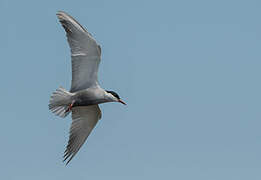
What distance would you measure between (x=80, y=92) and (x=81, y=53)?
1.17m

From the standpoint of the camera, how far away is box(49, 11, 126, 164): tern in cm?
1670

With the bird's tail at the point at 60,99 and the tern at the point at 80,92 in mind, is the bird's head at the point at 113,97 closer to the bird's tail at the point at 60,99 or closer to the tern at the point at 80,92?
the tern at the point at 80,92

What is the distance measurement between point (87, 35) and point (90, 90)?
175cm

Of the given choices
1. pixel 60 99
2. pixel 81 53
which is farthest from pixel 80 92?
pixel 81 53

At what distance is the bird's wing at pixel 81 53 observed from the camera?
54.2 feet

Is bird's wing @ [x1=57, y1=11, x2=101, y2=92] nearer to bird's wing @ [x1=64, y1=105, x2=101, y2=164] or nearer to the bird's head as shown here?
the bird's head

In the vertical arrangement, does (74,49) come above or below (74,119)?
above

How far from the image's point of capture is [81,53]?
17.1 meters

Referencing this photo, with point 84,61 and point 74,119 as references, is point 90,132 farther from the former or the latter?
point 84,61

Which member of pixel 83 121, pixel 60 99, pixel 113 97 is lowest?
pixel 83 121

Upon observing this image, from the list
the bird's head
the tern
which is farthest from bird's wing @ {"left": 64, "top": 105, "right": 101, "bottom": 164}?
the bird's head

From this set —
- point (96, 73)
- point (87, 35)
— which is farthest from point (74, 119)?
point (87, 35)

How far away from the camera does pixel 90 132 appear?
1894 cm

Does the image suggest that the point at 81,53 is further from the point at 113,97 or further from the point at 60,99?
the point at 113,97
